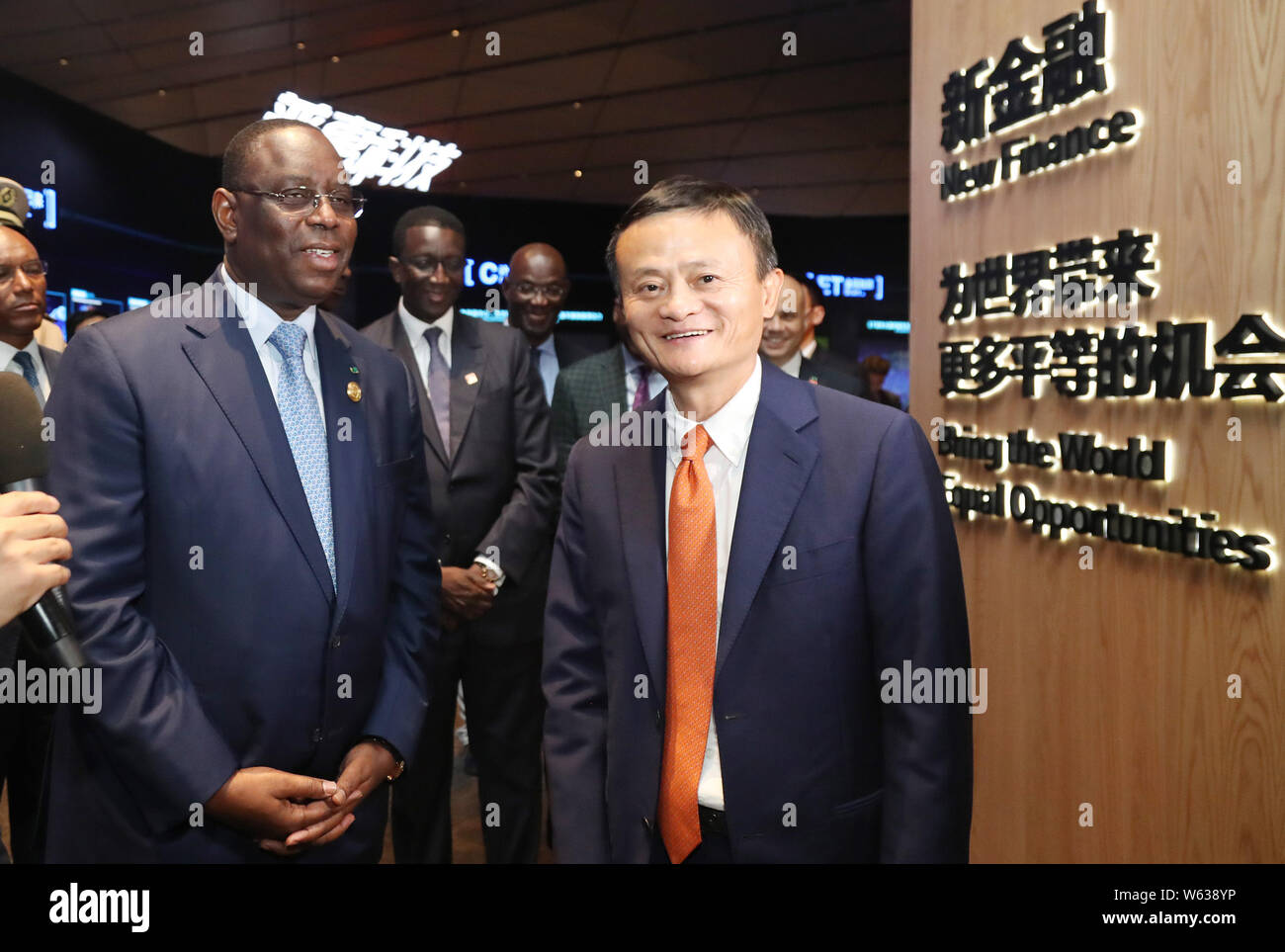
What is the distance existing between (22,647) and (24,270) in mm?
1312

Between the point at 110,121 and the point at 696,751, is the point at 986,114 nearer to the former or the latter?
the point at 696,751

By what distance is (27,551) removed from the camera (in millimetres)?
1323

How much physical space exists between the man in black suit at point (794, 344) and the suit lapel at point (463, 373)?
130 centimetres

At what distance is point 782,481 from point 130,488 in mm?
1110

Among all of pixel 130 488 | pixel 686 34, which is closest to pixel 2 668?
pixel 130 488

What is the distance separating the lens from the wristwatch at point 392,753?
201 centimetres

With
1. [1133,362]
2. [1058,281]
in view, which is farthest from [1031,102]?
[1133,362]

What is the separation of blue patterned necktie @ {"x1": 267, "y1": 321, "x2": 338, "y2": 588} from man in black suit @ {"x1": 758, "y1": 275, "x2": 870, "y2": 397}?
238cm

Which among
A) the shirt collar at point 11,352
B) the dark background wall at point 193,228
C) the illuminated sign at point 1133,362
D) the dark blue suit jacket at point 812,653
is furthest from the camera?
the dark background wall at point 193,228

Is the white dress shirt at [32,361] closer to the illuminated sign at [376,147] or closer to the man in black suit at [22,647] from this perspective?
the man in black suit at [22,647]

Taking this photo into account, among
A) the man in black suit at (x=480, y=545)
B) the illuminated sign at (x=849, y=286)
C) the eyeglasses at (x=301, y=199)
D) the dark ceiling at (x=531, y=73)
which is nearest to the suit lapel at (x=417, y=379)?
the man in black suit at (x=480, y=545)

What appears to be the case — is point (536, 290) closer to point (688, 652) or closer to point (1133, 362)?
point (1133, 362)

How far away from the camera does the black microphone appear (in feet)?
4.56

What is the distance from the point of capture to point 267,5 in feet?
21.9
